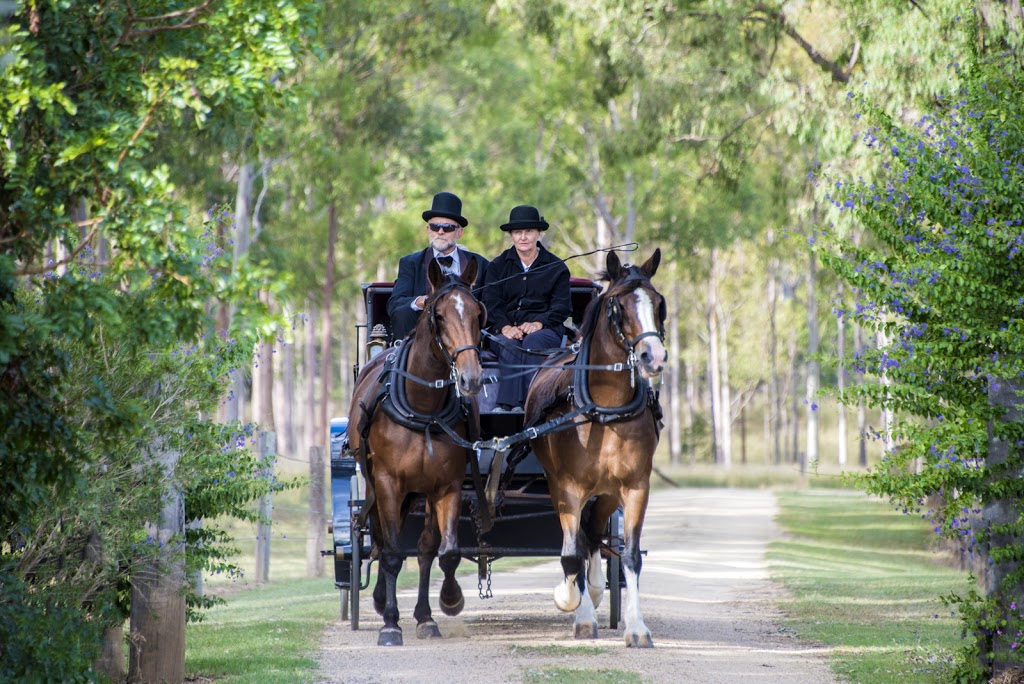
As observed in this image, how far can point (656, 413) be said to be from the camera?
29.2ft

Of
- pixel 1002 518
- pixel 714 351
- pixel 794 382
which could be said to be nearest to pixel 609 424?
pixel 1002 518

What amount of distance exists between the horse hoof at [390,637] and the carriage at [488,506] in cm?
61

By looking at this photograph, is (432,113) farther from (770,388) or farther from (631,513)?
(631,513)

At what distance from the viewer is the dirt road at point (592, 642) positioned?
8086 millimetres

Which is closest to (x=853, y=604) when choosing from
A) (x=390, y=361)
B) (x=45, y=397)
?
(x=390, y=361)

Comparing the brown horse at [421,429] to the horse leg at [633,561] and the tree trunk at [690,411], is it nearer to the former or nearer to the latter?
the horse leg at [633,561]

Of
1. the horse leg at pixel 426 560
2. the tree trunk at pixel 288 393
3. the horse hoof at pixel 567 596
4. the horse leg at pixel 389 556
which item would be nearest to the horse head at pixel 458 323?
the horse leg at pixel 389 556

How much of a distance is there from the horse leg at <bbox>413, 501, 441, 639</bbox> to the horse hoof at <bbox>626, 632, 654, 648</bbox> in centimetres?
151

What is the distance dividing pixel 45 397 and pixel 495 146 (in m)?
39.4

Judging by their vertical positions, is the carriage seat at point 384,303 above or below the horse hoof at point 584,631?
above

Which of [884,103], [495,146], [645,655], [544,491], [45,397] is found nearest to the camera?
[45,397]

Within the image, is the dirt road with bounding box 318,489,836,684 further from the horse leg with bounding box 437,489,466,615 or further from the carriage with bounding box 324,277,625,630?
the horse leg with bounding box 437,489,466,615

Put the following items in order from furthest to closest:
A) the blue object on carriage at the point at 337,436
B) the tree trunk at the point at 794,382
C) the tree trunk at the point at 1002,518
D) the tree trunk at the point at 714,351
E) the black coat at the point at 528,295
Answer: the tree trunk at the point at 794,382
the tree trunk at the point at 714,351
the blue object on carriage at the point at 337,436
the black coat at the point at 528,295
the tree trunk at the point at 1002,518

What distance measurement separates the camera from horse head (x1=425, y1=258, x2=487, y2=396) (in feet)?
26.7
